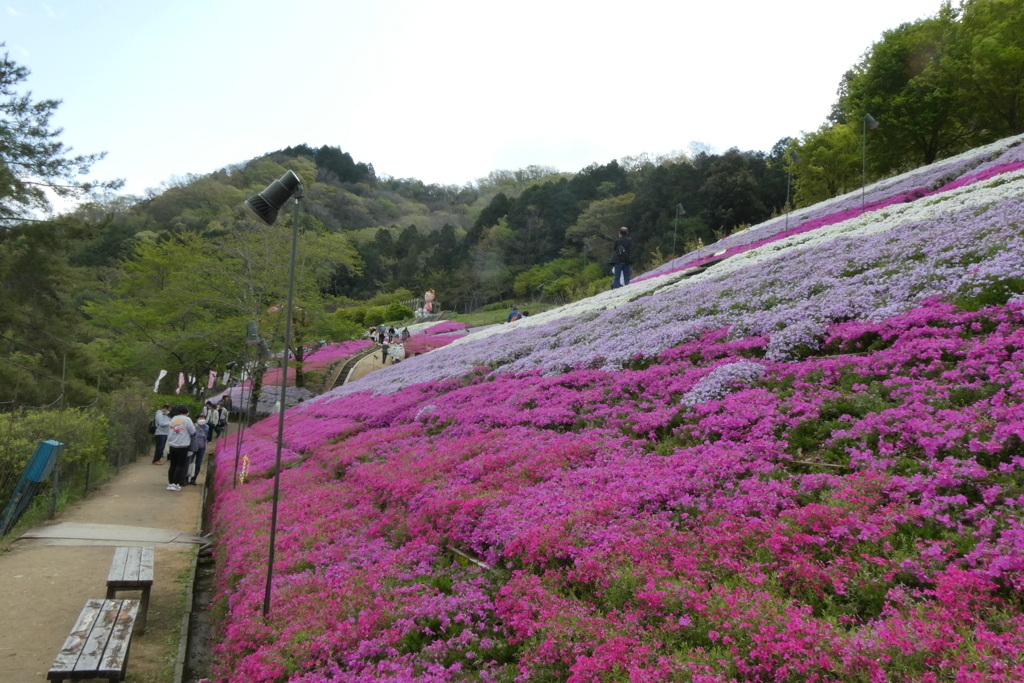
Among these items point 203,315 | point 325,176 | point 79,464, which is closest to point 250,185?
point 325,176

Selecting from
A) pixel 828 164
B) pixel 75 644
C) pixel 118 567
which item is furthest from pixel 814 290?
pixel 828 164

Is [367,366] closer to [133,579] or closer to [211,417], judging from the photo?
[211,417]

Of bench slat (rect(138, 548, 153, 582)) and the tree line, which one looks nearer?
bench slat (rect(138, 548, 153, 582))

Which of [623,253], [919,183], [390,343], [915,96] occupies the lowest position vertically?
[390,343]

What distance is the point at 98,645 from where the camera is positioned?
522 centimetres

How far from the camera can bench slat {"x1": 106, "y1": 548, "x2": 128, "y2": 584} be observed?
6.86 m

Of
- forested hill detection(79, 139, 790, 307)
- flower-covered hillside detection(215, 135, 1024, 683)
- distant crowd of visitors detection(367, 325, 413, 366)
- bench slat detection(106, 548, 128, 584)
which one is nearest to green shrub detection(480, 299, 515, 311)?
forested hill detection(79, 139, 790, 307)

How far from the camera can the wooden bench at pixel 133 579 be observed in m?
6.84

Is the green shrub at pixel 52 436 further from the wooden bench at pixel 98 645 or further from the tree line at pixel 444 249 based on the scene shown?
the wooden bench at pixel 98 645

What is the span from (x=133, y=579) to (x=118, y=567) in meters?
0.50

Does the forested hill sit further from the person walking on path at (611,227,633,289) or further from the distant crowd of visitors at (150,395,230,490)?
the person walking on path at (611,227,633,289)

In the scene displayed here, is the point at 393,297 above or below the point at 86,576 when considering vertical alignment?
above

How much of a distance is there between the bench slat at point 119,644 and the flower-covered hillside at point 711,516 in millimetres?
920

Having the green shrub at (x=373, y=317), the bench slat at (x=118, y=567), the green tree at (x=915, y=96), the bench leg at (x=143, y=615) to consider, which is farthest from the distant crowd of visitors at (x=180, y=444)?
the green shrub at (x=373, y=317)
